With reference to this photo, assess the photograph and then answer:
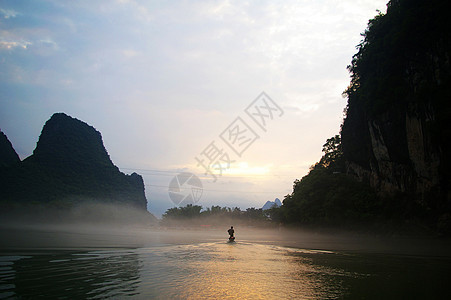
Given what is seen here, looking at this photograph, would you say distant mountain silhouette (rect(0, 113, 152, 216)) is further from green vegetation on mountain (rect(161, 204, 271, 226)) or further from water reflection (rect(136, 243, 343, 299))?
water reflection (rect(136, 243, 343, 299))

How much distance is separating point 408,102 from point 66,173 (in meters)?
66.7

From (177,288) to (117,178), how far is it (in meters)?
73.7

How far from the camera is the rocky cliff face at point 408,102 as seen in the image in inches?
820

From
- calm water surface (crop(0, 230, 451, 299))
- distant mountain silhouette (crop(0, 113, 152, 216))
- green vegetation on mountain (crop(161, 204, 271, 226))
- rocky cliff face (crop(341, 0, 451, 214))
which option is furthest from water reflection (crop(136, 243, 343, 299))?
green vegetation on mountain (crop(161, 204, 271, 226))

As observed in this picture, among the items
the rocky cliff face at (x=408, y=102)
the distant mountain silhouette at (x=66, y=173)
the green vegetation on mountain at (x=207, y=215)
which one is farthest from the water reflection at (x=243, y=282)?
the green vegetation on mountain at (x=207, y=215)

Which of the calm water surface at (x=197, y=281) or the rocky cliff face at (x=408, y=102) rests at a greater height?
the rocky cliff face at (x=408, y=102)

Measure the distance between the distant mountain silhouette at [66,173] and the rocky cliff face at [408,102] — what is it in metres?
52.0

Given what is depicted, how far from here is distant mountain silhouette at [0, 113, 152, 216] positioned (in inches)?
2114

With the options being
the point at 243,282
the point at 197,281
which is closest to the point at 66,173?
the point at 197,281

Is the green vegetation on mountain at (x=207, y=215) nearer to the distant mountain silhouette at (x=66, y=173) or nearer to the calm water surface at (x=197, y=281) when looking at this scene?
the distant mountain silhouette at (x=66, y=173)

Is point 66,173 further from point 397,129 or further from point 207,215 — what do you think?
point 397,129

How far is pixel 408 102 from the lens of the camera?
23203mm

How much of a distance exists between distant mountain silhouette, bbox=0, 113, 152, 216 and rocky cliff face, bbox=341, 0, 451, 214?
52.0m

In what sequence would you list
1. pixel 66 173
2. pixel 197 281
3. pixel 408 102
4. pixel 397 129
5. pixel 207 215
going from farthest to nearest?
pixel 207 215 < pixel 66 173 < pixel 397 129 < pixel 408 102 < pixel 197 281
